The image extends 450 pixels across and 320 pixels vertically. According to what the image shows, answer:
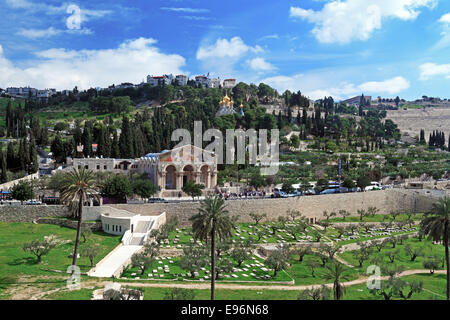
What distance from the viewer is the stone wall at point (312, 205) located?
43656 millimetres

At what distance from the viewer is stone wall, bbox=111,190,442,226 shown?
4366 cm

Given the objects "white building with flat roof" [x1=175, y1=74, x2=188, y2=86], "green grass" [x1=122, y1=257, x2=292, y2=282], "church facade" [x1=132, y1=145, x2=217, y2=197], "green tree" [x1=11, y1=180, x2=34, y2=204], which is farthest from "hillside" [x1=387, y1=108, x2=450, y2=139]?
"green tree" [x1=11, y1=180, x2=34, y2=204]

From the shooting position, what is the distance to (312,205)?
51406mm

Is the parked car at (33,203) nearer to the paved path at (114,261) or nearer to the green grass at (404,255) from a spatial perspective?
the paved path at (114,261)

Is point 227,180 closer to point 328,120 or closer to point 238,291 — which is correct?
point 238,291

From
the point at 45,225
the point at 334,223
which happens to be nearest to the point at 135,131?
the point at 45,225

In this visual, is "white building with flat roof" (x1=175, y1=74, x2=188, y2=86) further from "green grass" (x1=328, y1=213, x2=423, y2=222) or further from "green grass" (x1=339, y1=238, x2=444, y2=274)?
"green grass" (x1=339, y1=238, x2=444, y2=274)

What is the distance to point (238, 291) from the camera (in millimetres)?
26469

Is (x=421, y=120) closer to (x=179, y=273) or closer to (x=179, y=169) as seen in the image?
(x=179, y=169)

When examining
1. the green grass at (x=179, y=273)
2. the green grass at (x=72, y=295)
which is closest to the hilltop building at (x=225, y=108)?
the green grass at (x=179, y=273)

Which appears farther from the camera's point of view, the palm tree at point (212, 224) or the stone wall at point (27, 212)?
the stone wall at point (27, 212)

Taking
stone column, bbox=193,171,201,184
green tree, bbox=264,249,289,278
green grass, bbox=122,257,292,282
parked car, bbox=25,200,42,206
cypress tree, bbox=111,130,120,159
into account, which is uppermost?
cypress tree, bbox=111,130,120,159

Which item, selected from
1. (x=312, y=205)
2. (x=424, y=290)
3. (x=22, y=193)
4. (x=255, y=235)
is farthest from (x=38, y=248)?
(x=312, y=205)
